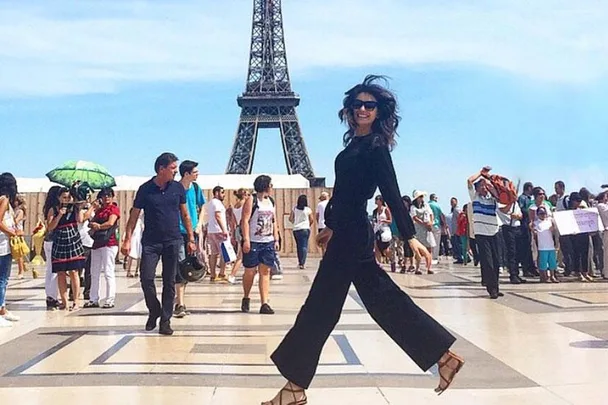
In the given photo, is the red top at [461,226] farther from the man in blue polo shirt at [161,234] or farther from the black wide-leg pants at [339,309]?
the black wide-leg pants at [339,309]

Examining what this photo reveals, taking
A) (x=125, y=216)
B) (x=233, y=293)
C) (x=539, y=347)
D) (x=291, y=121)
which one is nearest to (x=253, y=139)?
(x=291, y=121)

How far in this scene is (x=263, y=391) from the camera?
15.8ft

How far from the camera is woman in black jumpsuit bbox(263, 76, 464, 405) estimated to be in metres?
4.02

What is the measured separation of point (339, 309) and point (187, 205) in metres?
5.15

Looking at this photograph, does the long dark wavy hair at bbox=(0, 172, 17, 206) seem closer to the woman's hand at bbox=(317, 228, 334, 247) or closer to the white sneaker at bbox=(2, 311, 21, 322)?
the white sneaker at bbox=(2, 311, 21, 322)

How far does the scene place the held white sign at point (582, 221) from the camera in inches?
510

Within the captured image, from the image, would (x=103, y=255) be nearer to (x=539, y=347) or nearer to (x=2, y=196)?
(x=2, y=196)

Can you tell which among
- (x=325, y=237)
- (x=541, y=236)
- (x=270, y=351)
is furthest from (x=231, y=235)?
(x=325, y=237)

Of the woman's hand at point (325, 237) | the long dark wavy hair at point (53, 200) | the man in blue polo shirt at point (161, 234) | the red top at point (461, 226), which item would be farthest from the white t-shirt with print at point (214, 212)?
the woman's hand at point (325, 237)

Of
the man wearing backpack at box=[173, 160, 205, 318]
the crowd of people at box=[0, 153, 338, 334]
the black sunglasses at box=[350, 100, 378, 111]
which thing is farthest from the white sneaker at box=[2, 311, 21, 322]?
the black sunglasses at box=[350, 100, 378, 111]

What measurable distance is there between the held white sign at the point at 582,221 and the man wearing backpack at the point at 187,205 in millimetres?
6287

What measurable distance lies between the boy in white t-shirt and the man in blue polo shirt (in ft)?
23.2

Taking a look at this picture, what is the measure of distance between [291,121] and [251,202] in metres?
52.5

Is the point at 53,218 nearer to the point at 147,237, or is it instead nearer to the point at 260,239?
the point at 147,237
